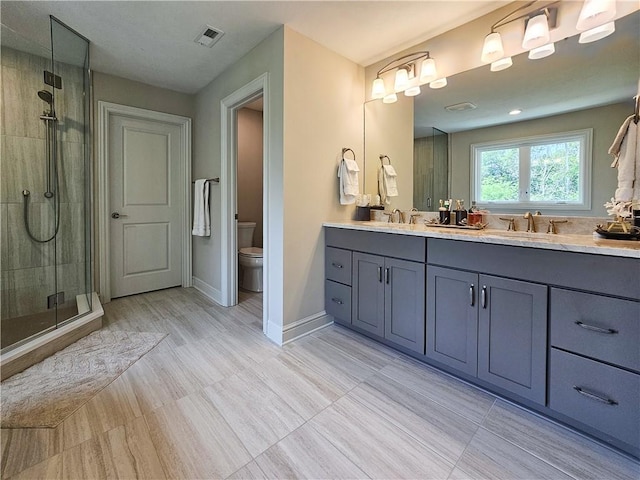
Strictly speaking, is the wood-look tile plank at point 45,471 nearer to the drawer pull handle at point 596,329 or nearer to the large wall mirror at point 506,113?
the drawer pull handle at point 596,329

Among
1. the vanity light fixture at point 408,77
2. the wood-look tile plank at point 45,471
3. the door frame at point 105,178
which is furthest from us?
the door frame at point 105,178

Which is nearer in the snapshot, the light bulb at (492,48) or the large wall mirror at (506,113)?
the large wall mirror at (506,113)

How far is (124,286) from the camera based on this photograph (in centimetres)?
323

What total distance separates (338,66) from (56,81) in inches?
91.2

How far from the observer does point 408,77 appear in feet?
7.75

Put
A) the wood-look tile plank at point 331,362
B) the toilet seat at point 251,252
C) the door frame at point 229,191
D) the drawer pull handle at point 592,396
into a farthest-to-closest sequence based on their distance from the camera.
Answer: the toilet seat at point 251,252 < the door frame at point 229,191 < the wood-look tile plank at point 331,362 < the drawer pull handle at point 592,396

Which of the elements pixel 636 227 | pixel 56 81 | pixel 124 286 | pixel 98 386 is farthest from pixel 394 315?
pixel 56 81

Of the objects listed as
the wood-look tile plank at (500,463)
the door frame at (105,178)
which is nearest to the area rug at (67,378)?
the door frame at (105,178)

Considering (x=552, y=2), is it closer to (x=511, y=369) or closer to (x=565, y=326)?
(x=565, y=326)

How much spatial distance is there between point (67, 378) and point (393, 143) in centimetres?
283

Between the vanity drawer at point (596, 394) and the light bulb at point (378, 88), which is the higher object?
the light bulb at point (378, 88)

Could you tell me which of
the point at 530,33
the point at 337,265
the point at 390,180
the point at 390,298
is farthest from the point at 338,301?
the point at 530,33

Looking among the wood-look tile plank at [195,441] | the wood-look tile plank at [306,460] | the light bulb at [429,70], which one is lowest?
the wood-look tile plank at [306,460]

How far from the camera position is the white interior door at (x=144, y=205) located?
3.13 m
